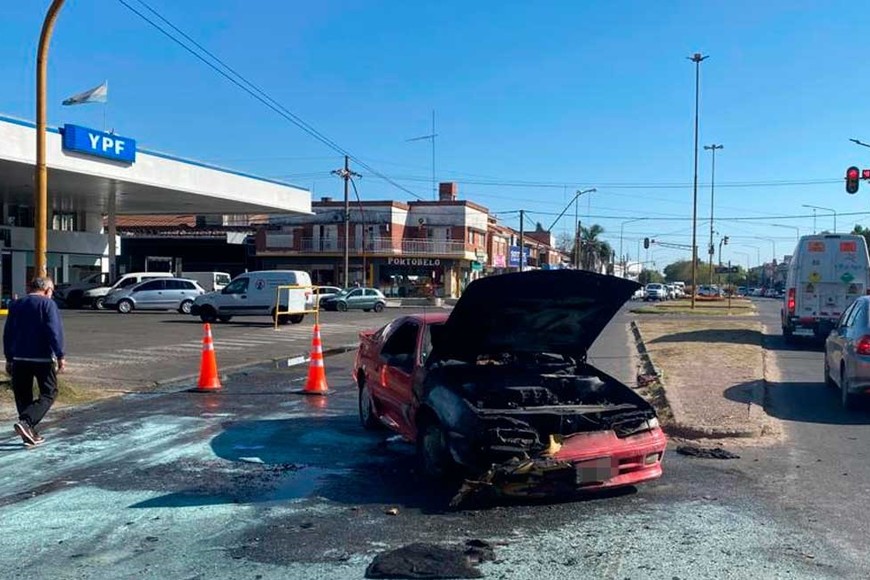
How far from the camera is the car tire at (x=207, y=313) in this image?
1304 inches

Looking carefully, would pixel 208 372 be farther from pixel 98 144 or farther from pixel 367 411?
pixel 98 144

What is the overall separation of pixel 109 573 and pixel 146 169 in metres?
31.8

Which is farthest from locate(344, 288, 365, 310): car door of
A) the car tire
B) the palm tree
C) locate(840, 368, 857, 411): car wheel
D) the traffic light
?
the palm tree

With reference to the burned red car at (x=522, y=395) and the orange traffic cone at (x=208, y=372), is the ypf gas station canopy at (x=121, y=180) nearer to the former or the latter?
the orange traffic cone at (x=208, y=372)

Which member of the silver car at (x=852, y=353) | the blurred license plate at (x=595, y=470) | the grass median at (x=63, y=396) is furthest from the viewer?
the grass median at (x=63, y=396)

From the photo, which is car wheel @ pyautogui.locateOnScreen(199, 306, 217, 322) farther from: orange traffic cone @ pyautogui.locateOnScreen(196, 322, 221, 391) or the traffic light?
the traffic light

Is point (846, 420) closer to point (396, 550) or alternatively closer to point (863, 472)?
point (863, 472)

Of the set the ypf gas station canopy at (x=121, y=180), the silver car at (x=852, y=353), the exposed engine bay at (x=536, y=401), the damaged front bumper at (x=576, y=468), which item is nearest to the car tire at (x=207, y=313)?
the ypf gas station canopy at (x=121, y=180)

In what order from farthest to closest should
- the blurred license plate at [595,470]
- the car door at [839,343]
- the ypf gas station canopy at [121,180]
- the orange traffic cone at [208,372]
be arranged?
the ypf gas station canopy at [121,180], the orange traffic cone at [208,372], the car door at [839,343], the blurred license plate at [595,470]

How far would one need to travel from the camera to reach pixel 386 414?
28.9 feet

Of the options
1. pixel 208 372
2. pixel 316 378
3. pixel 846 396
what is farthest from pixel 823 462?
pixel 208 372

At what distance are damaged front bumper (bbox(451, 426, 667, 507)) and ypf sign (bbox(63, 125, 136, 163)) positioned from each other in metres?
28.2

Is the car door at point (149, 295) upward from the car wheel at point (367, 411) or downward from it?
upward

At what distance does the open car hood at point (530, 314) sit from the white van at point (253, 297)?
81.5ft
